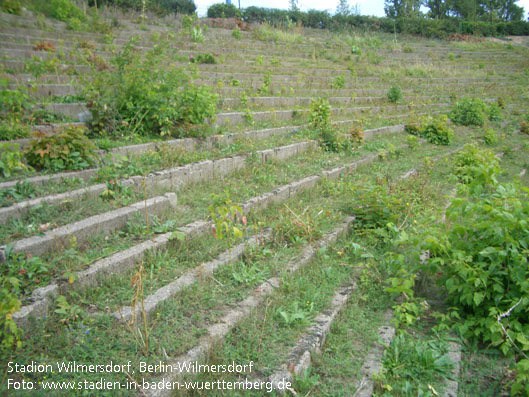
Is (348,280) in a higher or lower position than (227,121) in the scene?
lower

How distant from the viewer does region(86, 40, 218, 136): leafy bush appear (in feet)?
17.6

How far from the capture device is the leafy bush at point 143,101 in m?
5.38

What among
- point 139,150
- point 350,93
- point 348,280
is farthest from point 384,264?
point 350,93

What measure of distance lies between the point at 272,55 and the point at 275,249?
11.1m

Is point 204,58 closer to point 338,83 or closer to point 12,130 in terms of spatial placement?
point 338,83

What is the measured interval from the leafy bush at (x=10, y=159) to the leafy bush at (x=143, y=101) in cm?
130

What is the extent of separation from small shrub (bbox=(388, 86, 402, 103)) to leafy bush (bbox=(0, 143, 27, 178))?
10429 mm

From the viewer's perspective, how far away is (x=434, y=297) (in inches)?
144

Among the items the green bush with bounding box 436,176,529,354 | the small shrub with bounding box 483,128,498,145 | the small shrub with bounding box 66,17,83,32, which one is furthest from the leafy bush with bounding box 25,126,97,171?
the small shrub with bounding box 483,128,498,145

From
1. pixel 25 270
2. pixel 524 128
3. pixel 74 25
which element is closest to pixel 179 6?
pixel 74 25

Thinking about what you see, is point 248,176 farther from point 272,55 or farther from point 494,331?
point 272,55

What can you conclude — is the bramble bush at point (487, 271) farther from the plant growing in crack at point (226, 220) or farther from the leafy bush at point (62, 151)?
the leafy bush at point (62, 151)

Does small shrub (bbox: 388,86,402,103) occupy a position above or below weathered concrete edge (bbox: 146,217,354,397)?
above

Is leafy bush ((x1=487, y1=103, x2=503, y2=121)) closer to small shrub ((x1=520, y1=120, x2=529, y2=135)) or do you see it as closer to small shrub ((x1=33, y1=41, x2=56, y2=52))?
small shrub ((x1=520, y1=120, x2=529, y2=135))
